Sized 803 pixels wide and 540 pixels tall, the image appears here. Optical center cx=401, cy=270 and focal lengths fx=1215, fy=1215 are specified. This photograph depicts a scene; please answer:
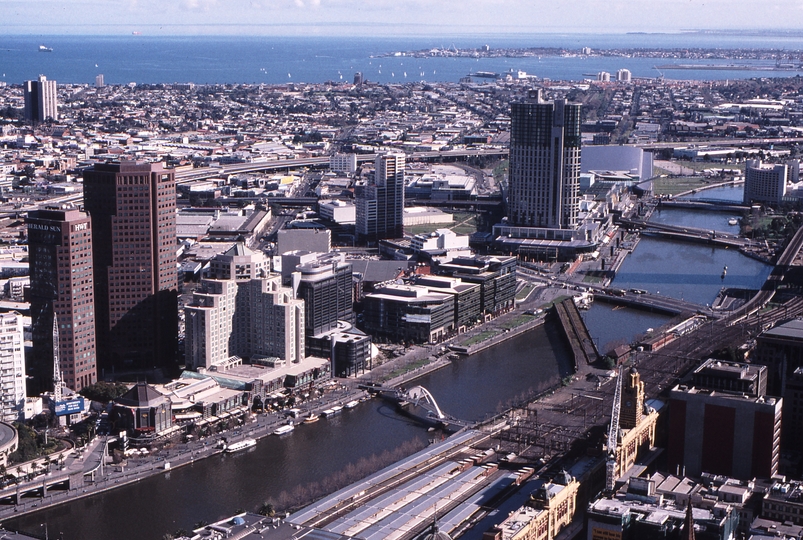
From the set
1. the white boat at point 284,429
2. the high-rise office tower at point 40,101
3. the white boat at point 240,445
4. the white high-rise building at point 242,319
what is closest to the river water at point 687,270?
the white high-rise building at point 242,319

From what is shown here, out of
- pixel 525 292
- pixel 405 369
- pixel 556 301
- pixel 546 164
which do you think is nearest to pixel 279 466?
pixel 405 369

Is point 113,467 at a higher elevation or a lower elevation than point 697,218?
lower

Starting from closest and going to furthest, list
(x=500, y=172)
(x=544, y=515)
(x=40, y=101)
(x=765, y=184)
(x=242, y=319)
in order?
(x=544, y=515) → (x=242, y=319) → (x=765, y=184) → (x=500, y=172) → (x=40, y=101)

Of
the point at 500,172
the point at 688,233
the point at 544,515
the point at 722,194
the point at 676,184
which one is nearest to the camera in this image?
the point at 544,515

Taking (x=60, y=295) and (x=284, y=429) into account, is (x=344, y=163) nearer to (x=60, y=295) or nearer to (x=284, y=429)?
(x=60, y=295)

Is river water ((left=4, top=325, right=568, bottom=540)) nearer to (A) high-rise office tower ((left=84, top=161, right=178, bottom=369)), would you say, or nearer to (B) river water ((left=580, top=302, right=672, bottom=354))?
(B) river water ((left=580, top=302, right=672, bottom=354))

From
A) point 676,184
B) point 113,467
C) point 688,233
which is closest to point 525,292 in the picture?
point 688,233

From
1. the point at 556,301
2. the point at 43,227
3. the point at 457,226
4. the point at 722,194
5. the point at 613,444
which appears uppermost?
the point at 43,227

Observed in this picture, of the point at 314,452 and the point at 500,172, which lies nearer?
the point at 314,452
